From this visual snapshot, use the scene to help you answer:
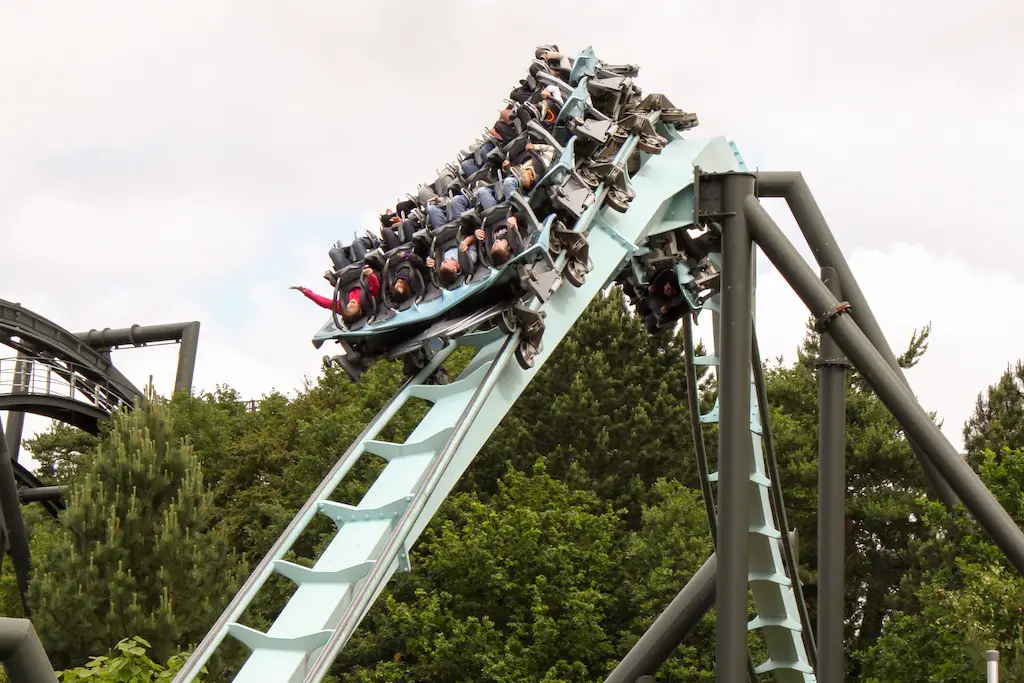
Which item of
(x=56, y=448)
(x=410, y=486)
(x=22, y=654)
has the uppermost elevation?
(x=56, y=448)

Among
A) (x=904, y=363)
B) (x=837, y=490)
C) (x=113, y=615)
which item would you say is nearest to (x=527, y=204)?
(x=837, y=490)

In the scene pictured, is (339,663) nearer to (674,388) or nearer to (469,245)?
(674,388)

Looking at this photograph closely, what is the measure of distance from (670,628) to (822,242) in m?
3.88

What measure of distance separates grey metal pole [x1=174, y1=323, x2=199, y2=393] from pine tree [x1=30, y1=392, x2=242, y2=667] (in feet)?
22.1

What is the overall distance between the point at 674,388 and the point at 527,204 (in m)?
22.1

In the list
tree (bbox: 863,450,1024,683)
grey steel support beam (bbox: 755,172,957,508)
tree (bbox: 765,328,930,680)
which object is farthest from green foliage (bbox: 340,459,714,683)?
grey steel support beam (bbox: 755,172,957,508)

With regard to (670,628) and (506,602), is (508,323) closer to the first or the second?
(670,628)

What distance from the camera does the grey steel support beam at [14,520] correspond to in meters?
20.4

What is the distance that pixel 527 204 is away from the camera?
10.1m

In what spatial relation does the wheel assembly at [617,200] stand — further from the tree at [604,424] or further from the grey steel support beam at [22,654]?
the tree at [604,424]

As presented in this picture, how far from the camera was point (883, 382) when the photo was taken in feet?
35.3

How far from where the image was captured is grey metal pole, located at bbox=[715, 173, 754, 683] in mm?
10047

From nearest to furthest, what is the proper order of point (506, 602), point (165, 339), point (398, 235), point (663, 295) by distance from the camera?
point (398, 235)
point (663, 295)
point (506, 602)
point (165, 339)

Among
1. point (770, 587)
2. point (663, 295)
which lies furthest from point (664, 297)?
point (770, 587)
